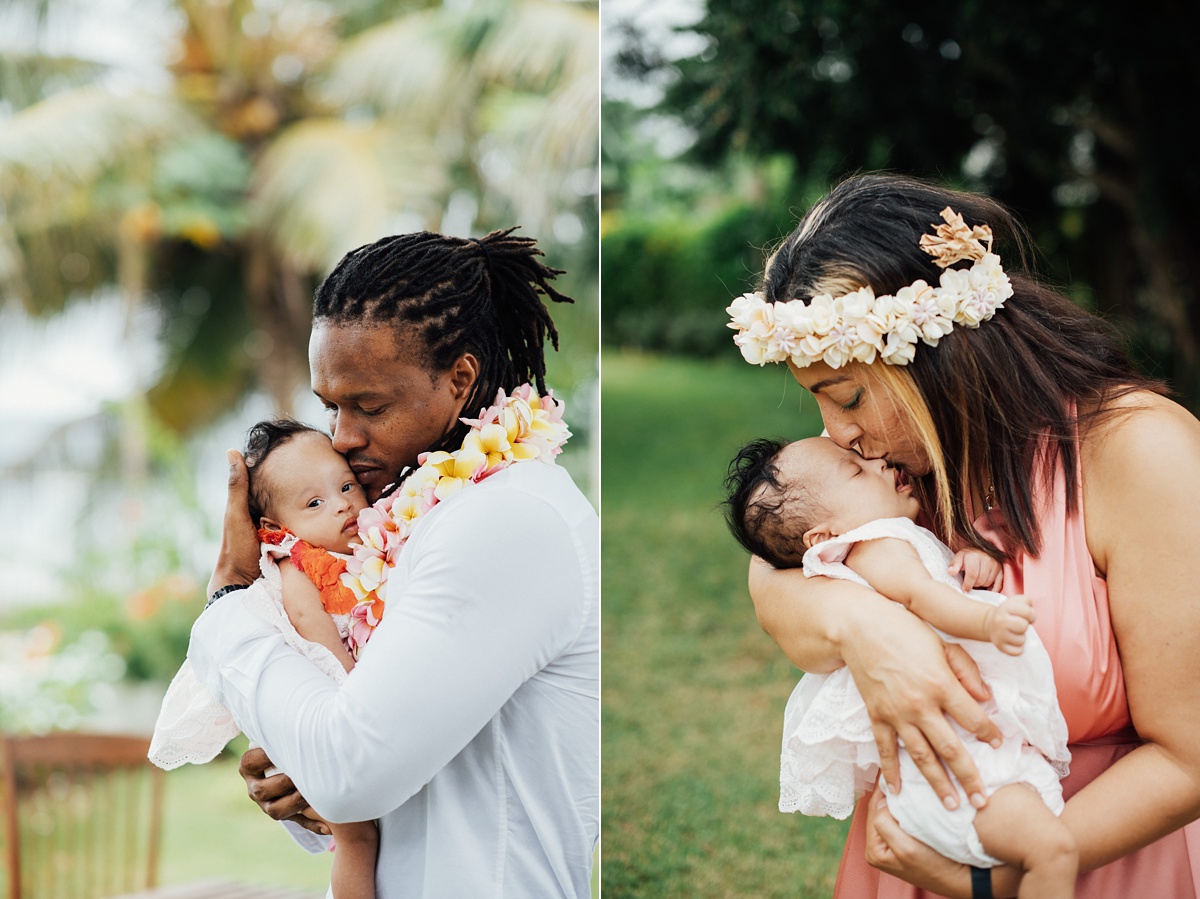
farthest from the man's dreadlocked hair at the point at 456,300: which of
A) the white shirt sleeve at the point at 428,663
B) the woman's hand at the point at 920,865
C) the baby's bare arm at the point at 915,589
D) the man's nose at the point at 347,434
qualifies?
the woman's hand at the point at 920,865

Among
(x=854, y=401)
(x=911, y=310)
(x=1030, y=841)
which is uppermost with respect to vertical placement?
(x=911, y=310)

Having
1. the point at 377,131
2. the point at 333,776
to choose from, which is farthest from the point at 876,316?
the point at 377,131

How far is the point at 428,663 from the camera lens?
67.5 inches

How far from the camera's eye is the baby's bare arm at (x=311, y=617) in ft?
7.23

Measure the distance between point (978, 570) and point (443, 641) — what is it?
97cm

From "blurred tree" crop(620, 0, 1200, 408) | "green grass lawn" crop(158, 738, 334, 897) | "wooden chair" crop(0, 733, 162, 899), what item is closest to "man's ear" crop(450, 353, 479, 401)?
"wooden chair" crop(0, 733, 162, 899)

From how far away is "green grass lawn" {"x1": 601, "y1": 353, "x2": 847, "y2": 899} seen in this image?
177 inches

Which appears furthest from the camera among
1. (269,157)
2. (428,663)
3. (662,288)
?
(662,288)

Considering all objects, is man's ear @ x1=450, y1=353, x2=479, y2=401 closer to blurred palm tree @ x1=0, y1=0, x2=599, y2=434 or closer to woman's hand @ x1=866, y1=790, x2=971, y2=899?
woman's hand @ x1=866, y1=790, x2=971, y2=899

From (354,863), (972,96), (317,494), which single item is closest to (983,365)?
(317,494)

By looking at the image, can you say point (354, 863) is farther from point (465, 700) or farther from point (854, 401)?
point (854, 401)

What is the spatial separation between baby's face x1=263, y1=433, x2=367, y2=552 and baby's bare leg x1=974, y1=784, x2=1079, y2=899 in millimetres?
1343

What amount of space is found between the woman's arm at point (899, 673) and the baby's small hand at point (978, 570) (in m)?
0.14

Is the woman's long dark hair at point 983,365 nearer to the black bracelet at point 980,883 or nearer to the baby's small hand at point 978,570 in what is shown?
the baby's small hand at point 978,570
